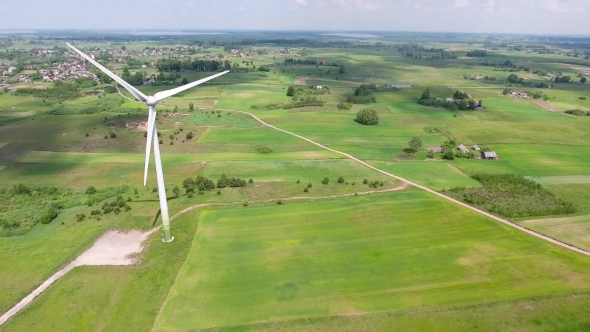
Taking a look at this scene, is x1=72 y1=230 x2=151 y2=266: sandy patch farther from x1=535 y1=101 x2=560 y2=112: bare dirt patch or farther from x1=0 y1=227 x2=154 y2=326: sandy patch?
x1=535 y1=101 x2=560 y2=112: bare dirt patch

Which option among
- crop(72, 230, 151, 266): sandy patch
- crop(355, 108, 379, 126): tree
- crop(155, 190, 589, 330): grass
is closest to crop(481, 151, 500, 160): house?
crop(155, 190, 589, 330): grass

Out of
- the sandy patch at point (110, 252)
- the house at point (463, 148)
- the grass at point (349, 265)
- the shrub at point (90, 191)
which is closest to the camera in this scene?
the grass at point (349, 265)

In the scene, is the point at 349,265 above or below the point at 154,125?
below

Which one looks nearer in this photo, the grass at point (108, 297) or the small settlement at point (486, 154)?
the grass at point (108, 297)

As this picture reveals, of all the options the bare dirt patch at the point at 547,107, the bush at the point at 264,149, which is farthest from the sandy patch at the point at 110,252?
the bare dirt patch at the point at 547,107

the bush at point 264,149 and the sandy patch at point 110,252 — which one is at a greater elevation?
the bush at point 264,149

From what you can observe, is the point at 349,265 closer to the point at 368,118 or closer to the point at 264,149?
the point at 264,149

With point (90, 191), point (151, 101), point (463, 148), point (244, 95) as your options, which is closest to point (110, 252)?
point (151, 101)

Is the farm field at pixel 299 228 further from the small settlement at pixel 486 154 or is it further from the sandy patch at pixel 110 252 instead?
the small settlement at pixel 486 154
